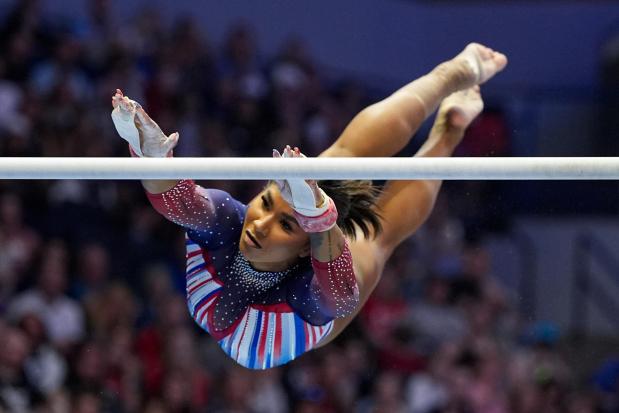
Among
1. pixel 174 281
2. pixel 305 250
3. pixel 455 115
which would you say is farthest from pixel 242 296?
pixel 174 281

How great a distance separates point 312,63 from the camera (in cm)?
930

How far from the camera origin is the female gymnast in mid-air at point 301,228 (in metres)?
3.41

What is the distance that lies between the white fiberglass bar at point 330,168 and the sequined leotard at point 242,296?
44cm

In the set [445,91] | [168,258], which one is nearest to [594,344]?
[168,258]

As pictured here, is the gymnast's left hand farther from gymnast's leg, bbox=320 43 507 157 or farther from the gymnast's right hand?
gymnast's leg, bbox=320 43 507 157

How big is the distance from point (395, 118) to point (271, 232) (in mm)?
904

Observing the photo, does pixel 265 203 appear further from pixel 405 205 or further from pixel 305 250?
pixel 405 205

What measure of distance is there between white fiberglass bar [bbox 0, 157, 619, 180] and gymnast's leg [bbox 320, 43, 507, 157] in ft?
3.45

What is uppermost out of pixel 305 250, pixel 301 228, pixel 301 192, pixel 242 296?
pixel 301 192

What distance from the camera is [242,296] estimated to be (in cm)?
396

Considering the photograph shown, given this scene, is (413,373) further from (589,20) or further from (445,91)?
(589,20)

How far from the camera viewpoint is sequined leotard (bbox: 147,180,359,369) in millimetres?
3801

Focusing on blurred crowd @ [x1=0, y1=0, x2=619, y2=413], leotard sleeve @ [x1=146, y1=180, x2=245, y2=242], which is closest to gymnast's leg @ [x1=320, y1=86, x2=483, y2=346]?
leotard sleeve @ [x1=146, y1=180, x2=245, y2=242]

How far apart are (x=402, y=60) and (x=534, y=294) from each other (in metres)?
2.61
